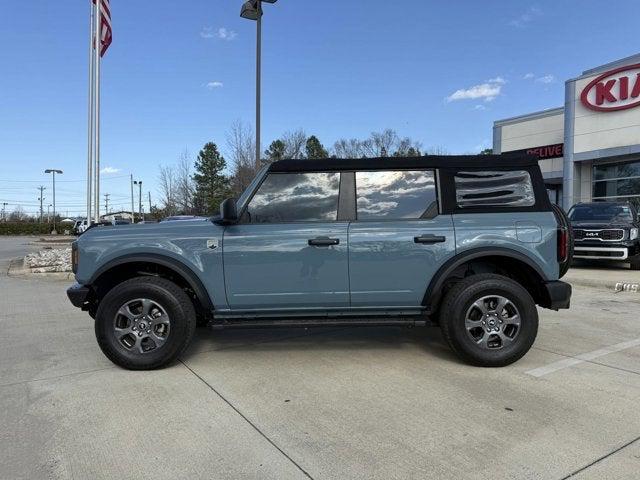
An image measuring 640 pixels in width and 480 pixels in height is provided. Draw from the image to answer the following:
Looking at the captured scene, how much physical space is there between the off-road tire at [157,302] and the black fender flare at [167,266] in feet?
0.46

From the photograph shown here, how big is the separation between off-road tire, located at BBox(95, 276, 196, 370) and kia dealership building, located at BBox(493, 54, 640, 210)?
766 inches

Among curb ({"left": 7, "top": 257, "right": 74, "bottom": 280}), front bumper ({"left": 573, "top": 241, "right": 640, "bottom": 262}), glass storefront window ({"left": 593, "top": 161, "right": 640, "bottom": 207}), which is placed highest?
glass storefront window ({"left": 593, "top": 161, "right": 640, "bottom": 207})

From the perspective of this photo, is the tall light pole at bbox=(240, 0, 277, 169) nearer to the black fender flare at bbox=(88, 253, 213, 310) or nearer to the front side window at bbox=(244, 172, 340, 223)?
the front side window at bbox=(244, 172, 340, 223)

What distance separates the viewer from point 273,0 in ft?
34.8

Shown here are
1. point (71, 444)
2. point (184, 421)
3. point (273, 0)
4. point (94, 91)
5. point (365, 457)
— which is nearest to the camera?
point (365, 457)

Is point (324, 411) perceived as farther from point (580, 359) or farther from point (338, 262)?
point (580, 359)

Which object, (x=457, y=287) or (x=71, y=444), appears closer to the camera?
(x=71, y=444)

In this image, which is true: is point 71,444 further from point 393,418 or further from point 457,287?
point 457,287

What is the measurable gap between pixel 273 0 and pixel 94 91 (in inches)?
252

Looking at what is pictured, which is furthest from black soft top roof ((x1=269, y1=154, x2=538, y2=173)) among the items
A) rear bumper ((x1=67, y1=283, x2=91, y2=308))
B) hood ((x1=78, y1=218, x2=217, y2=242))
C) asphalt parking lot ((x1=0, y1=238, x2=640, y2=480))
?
rear bumper ((x1=67, y1=283, x2=91, y2=308))

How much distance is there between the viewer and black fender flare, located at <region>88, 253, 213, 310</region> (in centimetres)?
449

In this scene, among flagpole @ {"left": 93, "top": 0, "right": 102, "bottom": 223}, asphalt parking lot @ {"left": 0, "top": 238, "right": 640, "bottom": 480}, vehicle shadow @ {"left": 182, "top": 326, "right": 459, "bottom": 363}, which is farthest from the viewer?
flagpole @ {"left": 93, "top": 0, "right": 102, "bottom": 223}

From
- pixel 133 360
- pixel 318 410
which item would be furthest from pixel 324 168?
pixel 133 360

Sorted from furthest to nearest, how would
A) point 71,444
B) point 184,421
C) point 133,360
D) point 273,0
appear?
point 273,0
point 133,360
point 184,421
point 71,444
